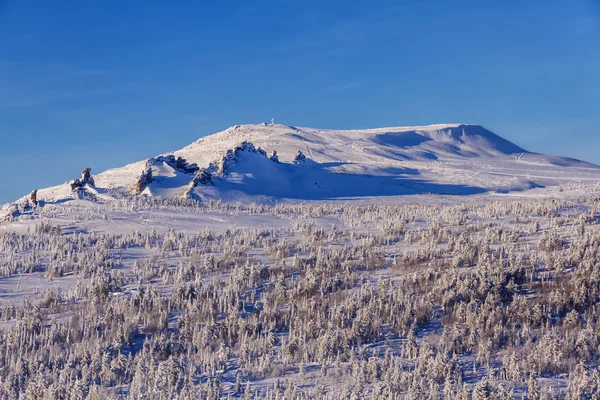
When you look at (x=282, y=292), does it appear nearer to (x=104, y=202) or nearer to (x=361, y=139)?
(x=104, y=202)

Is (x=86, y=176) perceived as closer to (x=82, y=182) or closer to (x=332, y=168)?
(x=82, y=182)

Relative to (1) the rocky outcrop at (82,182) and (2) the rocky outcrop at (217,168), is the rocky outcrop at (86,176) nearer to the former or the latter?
(1) the rocky outcrop at (82,182)

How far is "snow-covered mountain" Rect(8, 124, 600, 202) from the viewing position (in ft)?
94.0

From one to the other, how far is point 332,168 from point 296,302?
31.0m

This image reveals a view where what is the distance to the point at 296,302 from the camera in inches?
438

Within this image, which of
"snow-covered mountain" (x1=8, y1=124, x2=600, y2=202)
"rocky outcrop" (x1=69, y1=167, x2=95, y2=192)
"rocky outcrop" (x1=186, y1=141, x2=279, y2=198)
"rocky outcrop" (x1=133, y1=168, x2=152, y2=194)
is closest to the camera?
"rocky outcrop" (x1=69, y1=167, x2=95, y2=192)

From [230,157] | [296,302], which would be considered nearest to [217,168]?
[230,157]

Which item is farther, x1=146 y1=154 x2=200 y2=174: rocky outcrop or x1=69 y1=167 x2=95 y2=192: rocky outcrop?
x1=146 y1=154 x2=200 y2=174: rocky outcrop

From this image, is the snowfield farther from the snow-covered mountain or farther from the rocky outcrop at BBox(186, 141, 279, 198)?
the snow-covered mountain

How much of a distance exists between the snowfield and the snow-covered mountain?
572 cm

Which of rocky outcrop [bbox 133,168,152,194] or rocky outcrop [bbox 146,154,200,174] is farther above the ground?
rocky outcrop [bbox 146,154,200,174]

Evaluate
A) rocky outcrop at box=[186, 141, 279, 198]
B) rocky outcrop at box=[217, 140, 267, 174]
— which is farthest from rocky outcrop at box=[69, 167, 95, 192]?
rocky outcrop at box=[217, 140, 267, 174]

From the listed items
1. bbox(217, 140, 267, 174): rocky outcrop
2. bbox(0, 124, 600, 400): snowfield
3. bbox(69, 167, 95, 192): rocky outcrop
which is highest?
bbox(217, 140, 267, 174): rocky outcrop

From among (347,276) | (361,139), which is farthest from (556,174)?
(347,276)
